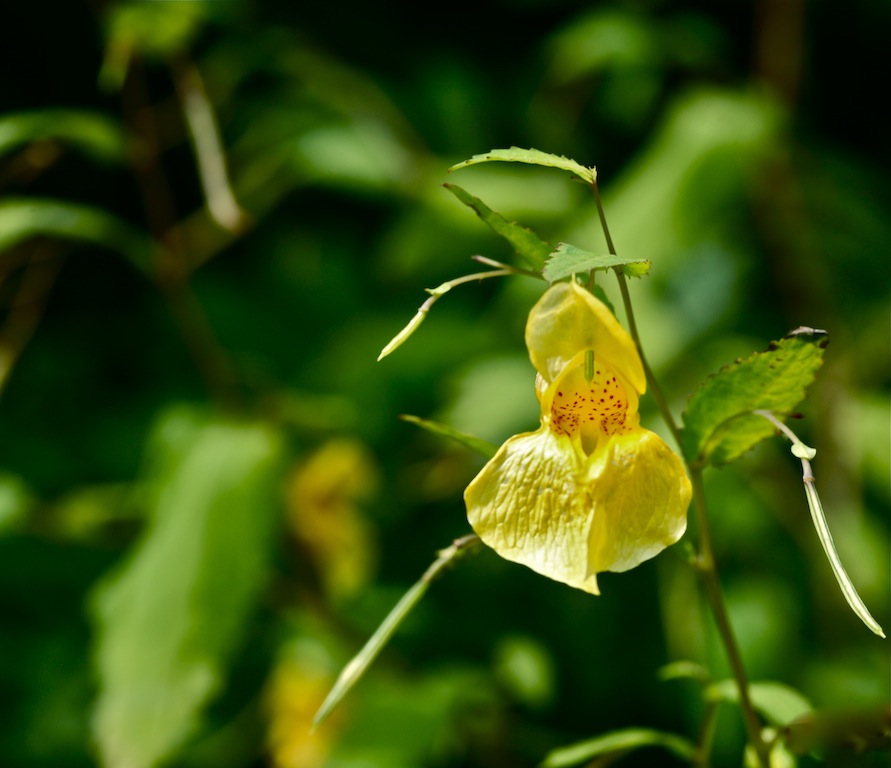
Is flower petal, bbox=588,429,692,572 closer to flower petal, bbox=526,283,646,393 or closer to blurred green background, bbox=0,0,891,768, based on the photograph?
flower petal, bbox=526,283,646,393

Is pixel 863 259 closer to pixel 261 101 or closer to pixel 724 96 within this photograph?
pixel 724 96

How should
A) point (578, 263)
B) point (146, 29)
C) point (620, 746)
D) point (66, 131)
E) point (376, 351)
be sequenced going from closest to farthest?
point (578, 263) → point (620, 746) → point (66, 131) → point (146, 29) → point (376, 351)

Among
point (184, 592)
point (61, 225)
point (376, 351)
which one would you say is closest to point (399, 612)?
point (184, 592)

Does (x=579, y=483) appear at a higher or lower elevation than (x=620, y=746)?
higher

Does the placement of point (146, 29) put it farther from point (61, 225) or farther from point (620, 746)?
point (620, 746)

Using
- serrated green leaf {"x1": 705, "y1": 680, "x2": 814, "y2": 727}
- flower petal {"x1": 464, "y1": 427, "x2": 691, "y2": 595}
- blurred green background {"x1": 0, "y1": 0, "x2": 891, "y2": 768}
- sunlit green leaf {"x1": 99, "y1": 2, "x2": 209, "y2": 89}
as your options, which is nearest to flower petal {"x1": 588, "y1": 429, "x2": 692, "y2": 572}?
flower petal {"x1": 464, "y1": 427, "x2": 691, "y2": 595}
